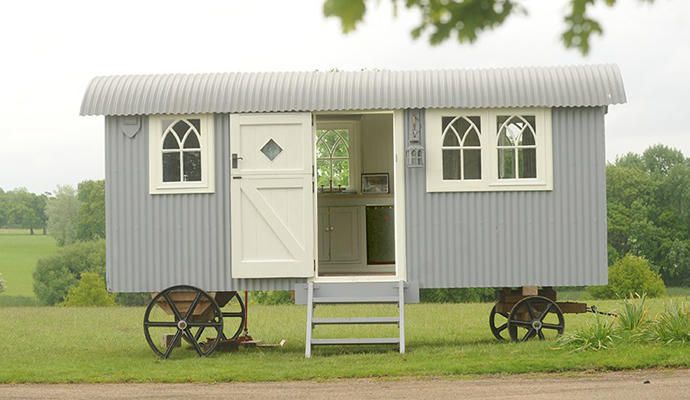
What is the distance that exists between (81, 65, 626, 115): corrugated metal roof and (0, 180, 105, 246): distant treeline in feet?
127

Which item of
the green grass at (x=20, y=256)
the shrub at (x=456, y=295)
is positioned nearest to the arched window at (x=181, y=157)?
the shrub at (x=456, y=295)

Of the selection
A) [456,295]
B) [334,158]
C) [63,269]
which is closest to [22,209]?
[63,269]

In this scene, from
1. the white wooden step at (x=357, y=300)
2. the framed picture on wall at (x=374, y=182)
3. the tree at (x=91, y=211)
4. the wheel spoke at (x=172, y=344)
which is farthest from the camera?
the tree at (x=91, y=211)

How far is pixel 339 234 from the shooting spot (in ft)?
51.0

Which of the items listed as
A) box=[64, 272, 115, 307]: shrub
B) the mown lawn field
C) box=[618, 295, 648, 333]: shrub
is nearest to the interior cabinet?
the mown lawn field

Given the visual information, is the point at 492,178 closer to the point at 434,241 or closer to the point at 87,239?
the point at 434,241

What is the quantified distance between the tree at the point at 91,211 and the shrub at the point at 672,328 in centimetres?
3896

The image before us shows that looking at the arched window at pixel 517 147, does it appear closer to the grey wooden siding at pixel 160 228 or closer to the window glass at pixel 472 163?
the window glass at pixel 472 163

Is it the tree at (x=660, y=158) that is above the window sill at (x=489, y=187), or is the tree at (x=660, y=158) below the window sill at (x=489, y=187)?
above

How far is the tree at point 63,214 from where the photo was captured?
5631 cm

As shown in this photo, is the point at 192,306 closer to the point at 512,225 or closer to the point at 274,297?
the point at 512,225

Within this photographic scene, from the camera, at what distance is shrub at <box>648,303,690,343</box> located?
12.7m

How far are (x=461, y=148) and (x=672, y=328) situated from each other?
3.05m

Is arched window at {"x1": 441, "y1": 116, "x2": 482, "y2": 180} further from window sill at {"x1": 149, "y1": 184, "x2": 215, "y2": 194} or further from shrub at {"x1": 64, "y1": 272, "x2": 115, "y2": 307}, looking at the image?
shrub at {"x1": 64, "y1": 272, "x2": 115, "y2": 307}
